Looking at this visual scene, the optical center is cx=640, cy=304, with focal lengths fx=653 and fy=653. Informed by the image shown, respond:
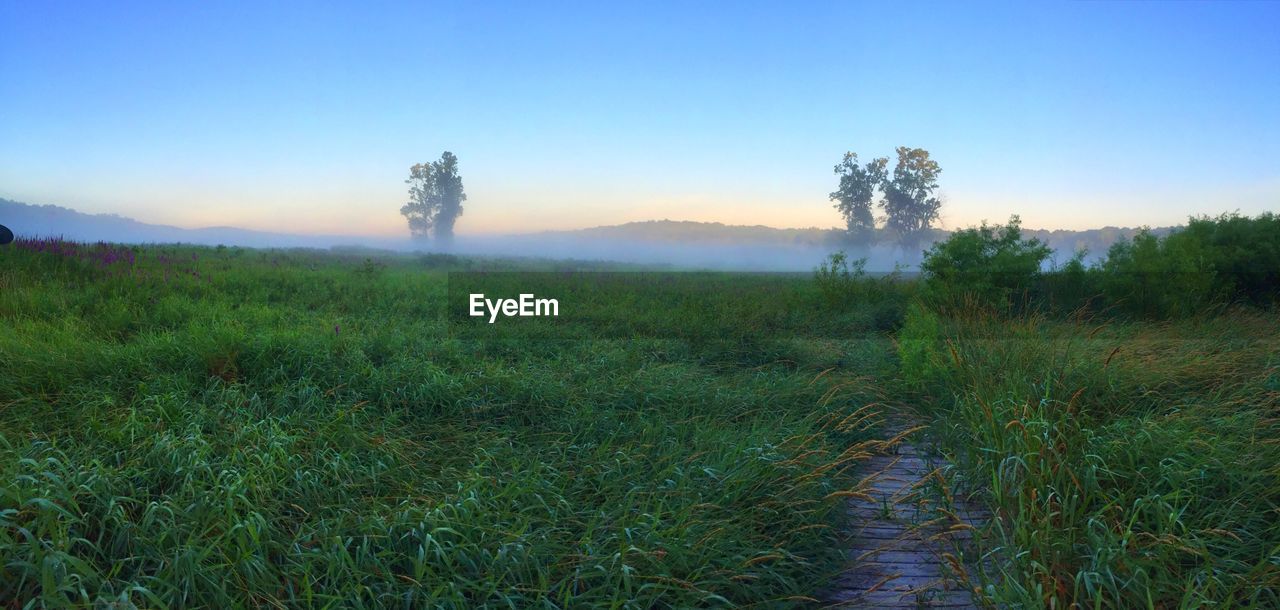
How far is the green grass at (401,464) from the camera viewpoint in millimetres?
2707

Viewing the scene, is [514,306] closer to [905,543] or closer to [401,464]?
[401,464]

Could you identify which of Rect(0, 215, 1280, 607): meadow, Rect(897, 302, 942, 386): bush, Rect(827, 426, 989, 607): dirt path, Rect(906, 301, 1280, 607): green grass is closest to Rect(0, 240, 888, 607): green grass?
Rect(0, 215, 1280, 607): meadow

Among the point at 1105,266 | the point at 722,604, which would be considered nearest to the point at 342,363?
the point at 722,604

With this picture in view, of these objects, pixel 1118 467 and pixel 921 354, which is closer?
pixel 1118 467

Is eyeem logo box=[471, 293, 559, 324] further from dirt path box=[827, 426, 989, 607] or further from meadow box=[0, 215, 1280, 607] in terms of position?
dirt path box=[827, 426, 989, 607]

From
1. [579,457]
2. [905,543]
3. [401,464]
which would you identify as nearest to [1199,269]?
[905,543]

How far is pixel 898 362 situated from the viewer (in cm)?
729

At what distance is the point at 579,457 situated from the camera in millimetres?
4156

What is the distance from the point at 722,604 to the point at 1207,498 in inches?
101

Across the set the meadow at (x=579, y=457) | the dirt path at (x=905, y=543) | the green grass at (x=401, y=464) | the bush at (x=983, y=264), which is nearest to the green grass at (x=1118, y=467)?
the meadow at (x=579, y=457)

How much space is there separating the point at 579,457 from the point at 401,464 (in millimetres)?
1076

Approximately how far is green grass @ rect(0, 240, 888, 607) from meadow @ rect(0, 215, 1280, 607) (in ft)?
0.07

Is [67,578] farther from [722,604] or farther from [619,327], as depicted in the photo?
[619,327]

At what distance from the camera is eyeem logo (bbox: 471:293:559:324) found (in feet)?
31.9
